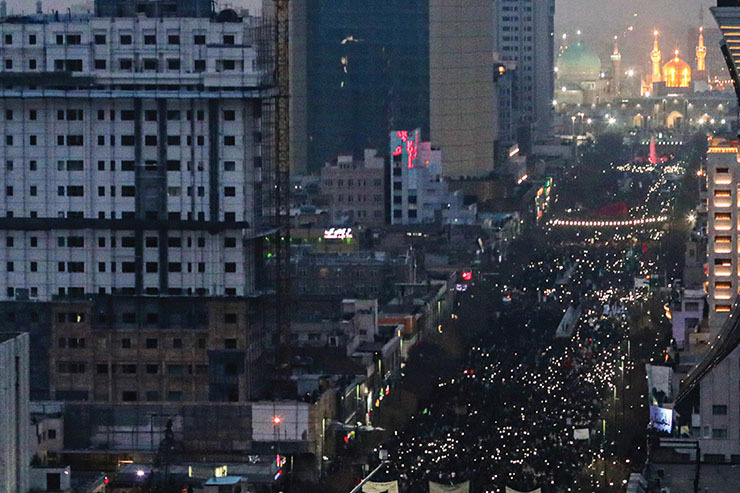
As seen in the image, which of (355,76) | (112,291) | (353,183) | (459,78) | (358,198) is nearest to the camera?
(112,291)

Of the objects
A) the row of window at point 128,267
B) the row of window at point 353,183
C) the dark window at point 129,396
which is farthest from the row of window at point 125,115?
the row of window at point 353,183

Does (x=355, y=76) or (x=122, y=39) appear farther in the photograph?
(x=355, y=76)

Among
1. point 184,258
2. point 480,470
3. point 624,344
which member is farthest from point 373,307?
point 480,470

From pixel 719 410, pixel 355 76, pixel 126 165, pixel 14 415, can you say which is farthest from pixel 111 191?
pixel 355 76

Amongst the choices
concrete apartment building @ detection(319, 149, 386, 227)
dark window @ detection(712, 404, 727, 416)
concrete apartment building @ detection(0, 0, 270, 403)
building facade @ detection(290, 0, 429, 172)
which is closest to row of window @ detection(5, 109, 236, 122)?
concrete apartment building @ detection(0, 0, 270, 403)

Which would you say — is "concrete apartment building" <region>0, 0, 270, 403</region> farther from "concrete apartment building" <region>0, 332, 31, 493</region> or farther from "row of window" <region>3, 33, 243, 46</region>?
"concrete apartment building" <region>0, 332, 31, 493</region>

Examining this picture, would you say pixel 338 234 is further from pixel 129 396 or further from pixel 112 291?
pixel 129 396

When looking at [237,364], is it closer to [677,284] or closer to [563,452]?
[563,452]
